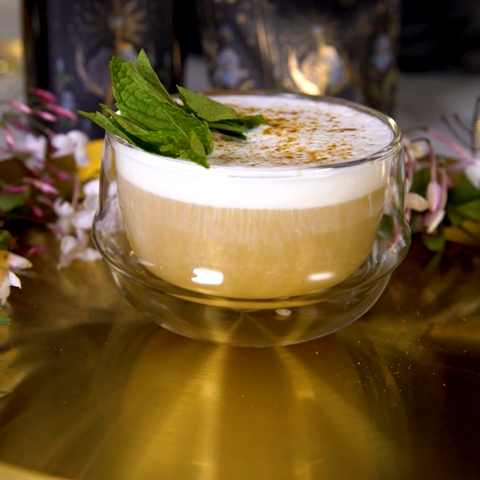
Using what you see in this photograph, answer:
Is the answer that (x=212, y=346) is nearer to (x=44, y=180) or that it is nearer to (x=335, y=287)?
(x=335, y=287)

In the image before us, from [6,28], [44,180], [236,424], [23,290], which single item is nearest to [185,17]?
[6,28]

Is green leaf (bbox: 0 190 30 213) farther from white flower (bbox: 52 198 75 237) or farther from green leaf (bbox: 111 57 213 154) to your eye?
green leaf (bbox: 111 57 213 154)

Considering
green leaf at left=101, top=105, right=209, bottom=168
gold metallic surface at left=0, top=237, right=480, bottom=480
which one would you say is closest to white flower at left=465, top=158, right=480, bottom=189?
gold metallic surface at left=0, top=237, right=480, bottom=480

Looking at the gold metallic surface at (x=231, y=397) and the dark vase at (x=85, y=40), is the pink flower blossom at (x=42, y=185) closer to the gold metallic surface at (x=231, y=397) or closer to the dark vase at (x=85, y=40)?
the gold metallic surface at (x=231, y=397)

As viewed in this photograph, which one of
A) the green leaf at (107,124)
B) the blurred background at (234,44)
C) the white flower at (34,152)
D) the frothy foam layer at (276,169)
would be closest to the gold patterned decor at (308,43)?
the blurred background at (234,44)

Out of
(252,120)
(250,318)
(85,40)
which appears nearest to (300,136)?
(252,120)
